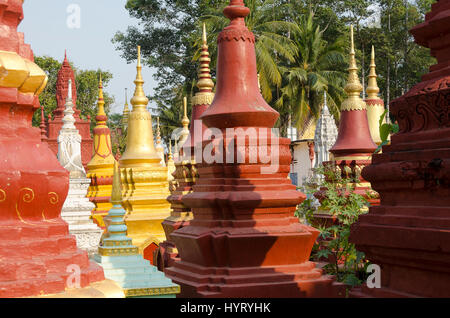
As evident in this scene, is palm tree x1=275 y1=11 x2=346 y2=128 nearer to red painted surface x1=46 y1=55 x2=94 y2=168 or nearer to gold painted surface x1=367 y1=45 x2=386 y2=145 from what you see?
red painted surface x1=46 y1=55 x2=94 y2=168

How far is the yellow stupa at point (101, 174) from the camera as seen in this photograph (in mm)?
10394

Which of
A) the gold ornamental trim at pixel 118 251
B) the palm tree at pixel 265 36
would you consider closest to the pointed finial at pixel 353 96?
the gold ornamental trim at pixel 118 251

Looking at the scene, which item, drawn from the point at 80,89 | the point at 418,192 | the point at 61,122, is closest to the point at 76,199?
the point at 418,192

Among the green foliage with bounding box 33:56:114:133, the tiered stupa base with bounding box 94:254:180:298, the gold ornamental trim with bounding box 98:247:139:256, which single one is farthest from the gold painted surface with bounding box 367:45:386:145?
the green foliage with bounding box 33:56:114:133

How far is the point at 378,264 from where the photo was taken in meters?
3.95

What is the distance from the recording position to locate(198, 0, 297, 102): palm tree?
82.5 ft

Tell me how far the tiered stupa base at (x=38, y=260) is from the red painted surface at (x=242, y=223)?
60.6 inches

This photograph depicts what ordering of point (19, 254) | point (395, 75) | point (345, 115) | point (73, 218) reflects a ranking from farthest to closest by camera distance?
point (395, 75)
point (345, 115)
point (73, 218)
point (19, 254)

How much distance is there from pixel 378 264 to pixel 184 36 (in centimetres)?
2801

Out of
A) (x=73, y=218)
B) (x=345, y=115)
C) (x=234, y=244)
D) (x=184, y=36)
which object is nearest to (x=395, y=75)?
(x=184, y=36)

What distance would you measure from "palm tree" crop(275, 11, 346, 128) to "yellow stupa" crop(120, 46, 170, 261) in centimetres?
1897

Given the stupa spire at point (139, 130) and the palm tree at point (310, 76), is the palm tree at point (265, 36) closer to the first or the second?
the palm tree at point (310, 76)

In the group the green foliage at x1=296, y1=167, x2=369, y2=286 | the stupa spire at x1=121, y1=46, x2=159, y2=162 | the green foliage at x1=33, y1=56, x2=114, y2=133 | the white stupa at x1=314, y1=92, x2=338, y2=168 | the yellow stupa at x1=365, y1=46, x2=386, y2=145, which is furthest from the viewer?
the green foliage at x1=33, y1=56, x2=114, y2=133
